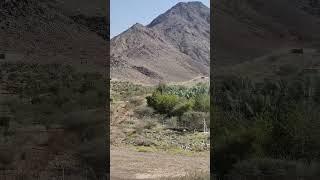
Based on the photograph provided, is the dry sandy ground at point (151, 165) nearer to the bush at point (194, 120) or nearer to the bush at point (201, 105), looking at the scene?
the bush at point (194, 120)

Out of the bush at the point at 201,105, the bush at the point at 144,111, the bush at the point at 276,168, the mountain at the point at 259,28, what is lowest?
the bush at the point at 276,168

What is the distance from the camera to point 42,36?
23.7 meters

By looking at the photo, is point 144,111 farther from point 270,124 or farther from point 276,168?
point 276,168

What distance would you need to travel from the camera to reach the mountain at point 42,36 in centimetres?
2066

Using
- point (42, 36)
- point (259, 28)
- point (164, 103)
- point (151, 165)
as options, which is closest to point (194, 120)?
point (164, 103)

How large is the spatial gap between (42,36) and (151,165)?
11.9 metres

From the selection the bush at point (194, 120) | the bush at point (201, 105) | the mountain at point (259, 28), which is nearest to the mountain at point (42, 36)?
the bush at point (194, 120)

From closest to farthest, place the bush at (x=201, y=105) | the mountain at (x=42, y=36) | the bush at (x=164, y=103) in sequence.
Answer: the mountain at (x=42, y=36)
the bush at (x=201, y=105)
the bush at (x=164, y=103)

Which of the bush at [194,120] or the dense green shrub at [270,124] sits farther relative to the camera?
the bush at [194,120]

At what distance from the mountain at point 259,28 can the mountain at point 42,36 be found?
183 inches

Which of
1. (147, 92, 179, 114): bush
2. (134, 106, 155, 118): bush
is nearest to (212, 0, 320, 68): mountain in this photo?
(147, 92, 179, 114): bush

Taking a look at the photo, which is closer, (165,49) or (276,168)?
(276,168)

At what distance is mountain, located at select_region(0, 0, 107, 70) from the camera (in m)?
20.7

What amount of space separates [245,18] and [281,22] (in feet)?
17.8
